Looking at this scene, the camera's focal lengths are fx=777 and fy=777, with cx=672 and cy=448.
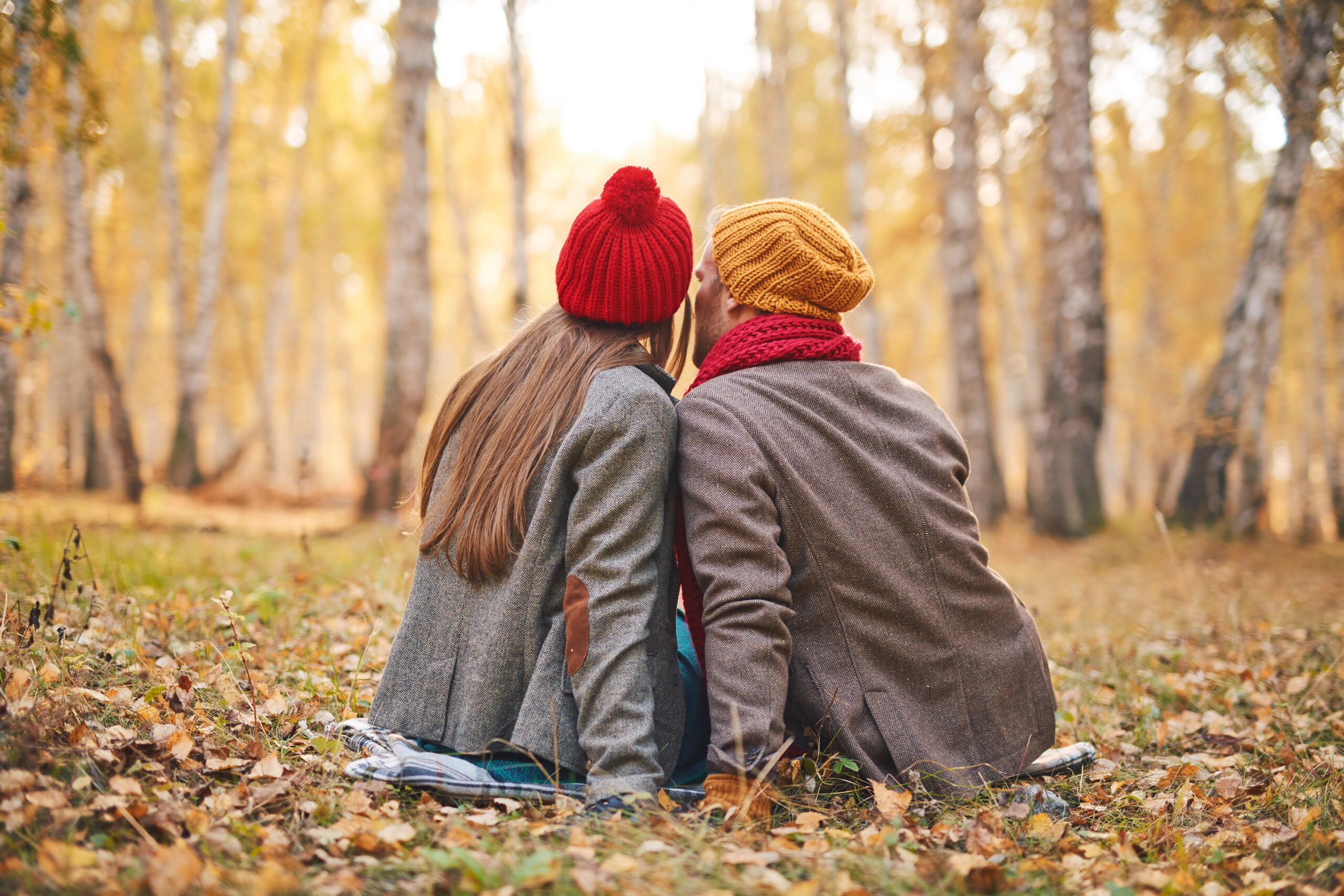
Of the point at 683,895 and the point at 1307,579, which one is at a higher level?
the point at 683,895

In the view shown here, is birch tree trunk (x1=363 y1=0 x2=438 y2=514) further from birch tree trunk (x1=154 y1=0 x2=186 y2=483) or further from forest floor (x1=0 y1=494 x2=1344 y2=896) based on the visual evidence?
forest floor (x1=0 y1=494 x2=1344 y2=896)

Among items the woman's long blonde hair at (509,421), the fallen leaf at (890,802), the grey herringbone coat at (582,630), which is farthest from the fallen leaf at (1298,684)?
the woman's long blonde hair at (509,421)

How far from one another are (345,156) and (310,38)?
402cm

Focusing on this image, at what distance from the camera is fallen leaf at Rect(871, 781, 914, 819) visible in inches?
83.6

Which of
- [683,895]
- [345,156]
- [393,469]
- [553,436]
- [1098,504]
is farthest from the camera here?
[345,156]

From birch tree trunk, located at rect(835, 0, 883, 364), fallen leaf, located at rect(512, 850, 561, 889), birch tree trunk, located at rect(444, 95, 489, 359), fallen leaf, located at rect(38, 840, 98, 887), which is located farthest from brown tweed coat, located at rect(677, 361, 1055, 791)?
birch tree trunk, located at rect(444, 95, 489, 359)

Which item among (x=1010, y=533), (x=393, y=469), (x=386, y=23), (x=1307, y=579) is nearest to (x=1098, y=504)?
(x=1010, y=533)

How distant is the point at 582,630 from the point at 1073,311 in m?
8.57

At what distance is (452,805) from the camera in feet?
6.90

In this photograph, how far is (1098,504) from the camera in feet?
30.0

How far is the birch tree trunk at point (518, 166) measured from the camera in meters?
9.46

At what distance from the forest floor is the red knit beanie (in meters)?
1.29

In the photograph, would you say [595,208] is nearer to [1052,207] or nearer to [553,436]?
[553,436]

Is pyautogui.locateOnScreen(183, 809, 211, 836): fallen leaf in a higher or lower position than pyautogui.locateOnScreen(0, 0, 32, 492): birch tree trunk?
lower
